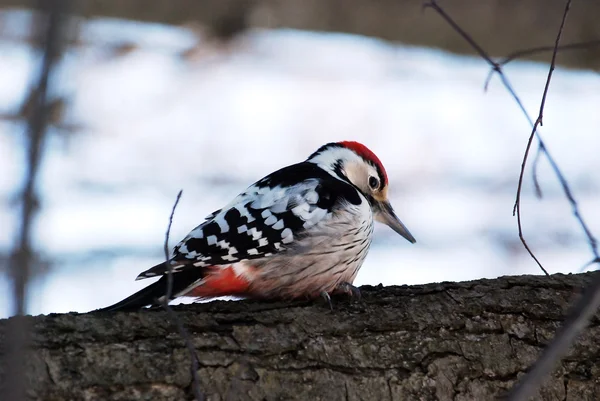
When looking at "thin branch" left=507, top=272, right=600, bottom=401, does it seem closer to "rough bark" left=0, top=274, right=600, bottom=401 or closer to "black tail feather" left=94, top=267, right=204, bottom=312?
"rough bark" left=0, top=274, right=600, bottom=401

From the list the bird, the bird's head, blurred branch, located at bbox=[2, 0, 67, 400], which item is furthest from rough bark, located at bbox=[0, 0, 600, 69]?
blurred branch, located at bbox=[2, 0, 67, 400]

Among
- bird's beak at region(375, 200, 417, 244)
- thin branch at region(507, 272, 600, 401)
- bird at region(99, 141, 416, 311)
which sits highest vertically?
bird's beak at region(375, 200, 417, 244)

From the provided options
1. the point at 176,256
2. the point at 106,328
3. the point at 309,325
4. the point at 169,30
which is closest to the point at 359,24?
the point at 169,30

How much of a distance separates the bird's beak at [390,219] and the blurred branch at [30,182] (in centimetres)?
273

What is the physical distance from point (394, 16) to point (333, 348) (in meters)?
1.62

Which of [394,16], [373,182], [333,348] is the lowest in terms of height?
[333,348]

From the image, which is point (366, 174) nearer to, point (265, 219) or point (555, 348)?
point (265, 219)

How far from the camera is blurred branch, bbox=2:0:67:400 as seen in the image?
2.76 feet

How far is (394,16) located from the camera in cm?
345

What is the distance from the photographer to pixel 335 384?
7.43 feet

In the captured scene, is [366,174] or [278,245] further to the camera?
[366,174]

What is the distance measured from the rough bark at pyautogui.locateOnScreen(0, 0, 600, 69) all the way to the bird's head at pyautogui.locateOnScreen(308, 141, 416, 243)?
498mm

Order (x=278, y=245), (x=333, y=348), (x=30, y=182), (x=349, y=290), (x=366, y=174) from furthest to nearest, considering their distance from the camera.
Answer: (x=366, y=174)
(x=278, y=245)
(x=349, y=290)
(x=333, y=348)
(x=30, y=182)

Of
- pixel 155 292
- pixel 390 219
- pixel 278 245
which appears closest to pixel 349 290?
pixel 278 245
